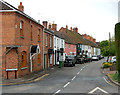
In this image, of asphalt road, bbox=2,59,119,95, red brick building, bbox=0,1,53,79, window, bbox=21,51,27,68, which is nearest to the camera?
asphalt road, bbox=2,59,119,95

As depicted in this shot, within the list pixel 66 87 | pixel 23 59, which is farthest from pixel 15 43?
pixel 66 87

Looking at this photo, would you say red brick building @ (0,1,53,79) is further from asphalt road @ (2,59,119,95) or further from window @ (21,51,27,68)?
asphalt road @ (2,59,119,95)

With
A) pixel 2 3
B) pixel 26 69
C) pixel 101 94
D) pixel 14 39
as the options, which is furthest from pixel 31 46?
pixel 101 94

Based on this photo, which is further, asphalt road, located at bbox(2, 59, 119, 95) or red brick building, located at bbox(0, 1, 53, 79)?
red brick building, located at bbox(0, 1, 53, 79)

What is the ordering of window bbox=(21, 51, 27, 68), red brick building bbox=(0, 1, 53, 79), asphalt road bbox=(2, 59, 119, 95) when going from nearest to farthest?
asphalt road bbox=(2, 59, 119, 95), red brick building bbox=(0, 1, 53, 79), window bbox=(21, 51, 27, 68)

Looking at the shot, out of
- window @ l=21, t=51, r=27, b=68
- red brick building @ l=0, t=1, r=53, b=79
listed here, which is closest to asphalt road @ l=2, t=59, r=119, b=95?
red brick building @ l=0, t=1, r=53, b=79

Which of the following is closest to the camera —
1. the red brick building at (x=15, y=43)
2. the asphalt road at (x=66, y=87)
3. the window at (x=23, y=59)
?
the asphalt road at (x=66, y=87)

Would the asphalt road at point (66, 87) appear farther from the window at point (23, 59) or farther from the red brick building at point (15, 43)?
the window at point (23, 59)

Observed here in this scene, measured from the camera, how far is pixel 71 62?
33.9 meters

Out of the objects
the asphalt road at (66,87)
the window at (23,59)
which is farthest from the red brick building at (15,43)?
the asphalt road at (66,87)

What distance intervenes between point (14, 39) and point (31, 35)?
5.01 m

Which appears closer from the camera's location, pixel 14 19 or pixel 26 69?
pixel 14 19

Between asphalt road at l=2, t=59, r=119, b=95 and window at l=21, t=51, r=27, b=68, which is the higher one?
window at l=21, t=51, r=27, b=68

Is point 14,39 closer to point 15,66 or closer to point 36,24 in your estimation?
point 15,66
